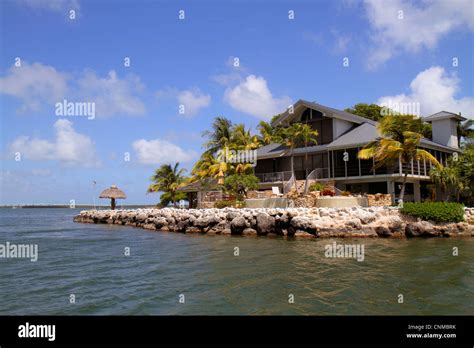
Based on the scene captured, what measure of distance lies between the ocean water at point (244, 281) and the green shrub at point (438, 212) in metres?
2.92

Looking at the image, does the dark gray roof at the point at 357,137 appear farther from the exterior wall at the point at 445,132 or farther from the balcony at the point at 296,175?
the exterior wall at the point at 445,132

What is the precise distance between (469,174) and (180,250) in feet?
62.7

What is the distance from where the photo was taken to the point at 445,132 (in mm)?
33031

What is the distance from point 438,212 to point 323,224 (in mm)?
5687

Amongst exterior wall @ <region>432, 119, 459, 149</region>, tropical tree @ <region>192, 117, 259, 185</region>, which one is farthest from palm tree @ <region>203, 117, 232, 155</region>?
exterior wall @ <region>432, 119, 459, 149</region>

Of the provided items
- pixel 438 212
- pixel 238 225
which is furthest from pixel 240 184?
pixel 438 212

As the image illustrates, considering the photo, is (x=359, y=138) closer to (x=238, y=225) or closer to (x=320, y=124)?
(x=320, y=124)

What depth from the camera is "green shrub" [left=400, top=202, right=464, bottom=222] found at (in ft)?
64.4

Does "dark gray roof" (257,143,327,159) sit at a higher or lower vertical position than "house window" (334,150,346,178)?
higher

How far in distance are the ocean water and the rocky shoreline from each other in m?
2.64

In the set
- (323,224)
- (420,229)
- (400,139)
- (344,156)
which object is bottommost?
(420,229)

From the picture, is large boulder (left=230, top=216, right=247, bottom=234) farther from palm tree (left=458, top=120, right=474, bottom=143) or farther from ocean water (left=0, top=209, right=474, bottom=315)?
palm tree (left=458, top=120, right=474, bottom=143)

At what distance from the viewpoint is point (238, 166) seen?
35.0 metres
